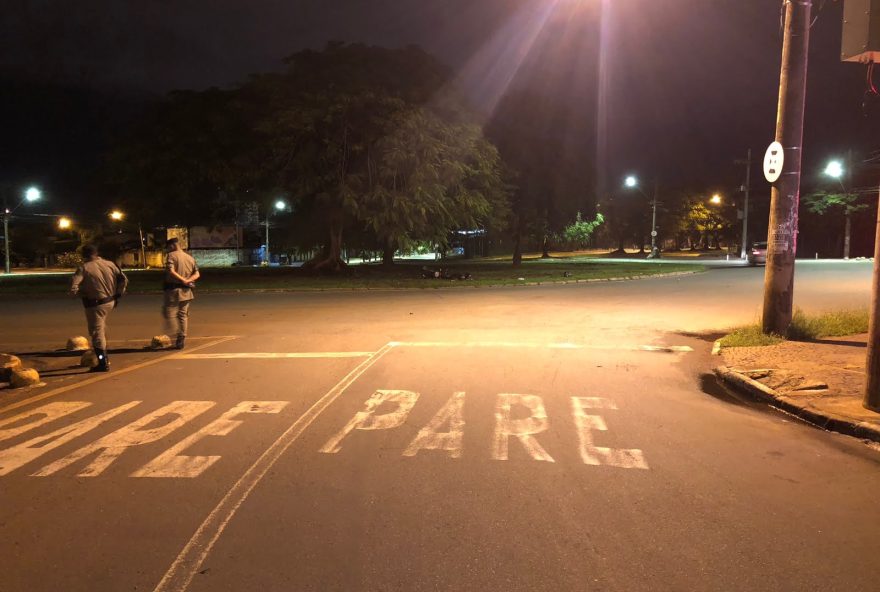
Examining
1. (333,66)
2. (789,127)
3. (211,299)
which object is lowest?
(211,299)

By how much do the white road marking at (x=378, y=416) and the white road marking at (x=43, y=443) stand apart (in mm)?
2506

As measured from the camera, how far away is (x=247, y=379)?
884 cm

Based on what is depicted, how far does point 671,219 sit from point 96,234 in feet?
206

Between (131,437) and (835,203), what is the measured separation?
68.5m

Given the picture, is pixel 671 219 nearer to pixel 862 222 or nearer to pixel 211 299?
pixel 862 222

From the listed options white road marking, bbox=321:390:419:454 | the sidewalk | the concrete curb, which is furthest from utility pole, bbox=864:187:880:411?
white road marking, bbox=321:390:419:454

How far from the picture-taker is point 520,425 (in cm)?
658

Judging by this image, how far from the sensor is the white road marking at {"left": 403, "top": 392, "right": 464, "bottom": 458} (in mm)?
5828

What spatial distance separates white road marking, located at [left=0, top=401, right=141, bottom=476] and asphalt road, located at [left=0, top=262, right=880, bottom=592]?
0.10 feet

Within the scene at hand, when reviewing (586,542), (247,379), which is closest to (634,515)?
(586,542)

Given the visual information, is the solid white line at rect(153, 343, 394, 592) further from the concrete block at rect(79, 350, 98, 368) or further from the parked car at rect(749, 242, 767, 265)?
the parked car at rect(749, 242, 767, 265)

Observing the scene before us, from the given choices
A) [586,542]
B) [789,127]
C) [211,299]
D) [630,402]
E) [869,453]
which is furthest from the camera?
[211,299]

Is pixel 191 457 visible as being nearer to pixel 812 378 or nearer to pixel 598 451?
pixel 598 451

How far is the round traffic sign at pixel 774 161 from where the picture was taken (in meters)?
11.0
